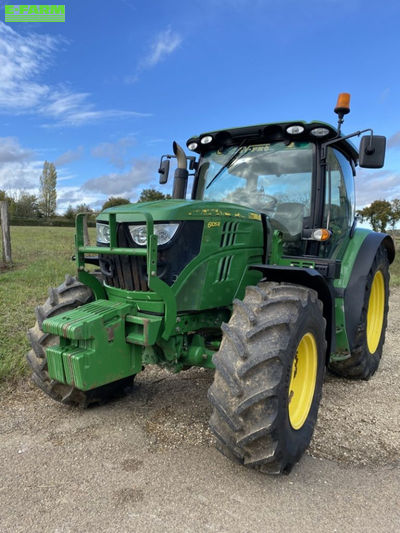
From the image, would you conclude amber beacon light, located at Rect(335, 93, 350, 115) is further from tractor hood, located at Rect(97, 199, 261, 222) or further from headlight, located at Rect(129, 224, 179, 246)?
headlight, located at Rect(129, 224, 179, 246)

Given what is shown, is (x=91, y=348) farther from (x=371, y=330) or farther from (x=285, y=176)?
(x=371, y=330)

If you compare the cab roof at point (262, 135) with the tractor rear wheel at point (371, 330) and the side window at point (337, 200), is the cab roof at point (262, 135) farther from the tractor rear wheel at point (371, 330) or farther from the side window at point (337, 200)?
the tractor rear wheel at point (371, 330)

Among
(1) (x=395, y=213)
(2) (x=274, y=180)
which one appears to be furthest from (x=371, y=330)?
(1) (x=395, y=213)

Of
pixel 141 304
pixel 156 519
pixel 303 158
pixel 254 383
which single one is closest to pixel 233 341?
pixel 254 383

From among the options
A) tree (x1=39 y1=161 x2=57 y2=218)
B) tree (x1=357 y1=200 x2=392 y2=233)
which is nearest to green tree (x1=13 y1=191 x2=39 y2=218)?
tree (x1=39 y1=161 x2=57 y2=218)

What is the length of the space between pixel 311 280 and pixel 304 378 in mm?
754

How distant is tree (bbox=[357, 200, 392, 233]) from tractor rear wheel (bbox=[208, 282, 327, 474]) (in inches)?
1087

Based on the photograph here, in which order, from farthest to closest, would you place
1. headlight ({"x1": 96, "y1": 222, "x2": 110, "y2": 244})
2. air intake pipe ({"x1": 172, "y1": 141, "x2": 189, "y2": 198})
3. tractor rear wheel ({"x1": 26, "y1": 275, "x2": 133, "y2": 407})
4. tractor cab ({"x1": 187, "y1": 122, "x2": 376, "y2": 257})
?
air intake pipe ({"x1": 172, "y1": 141, "x2": 189, "y2": 198}) < tractor cab ({"x1": 187, "y1": 122, "x2": 376, "y2": 257}) < tractor rear wheel ({"x1": 26, "y1": 275, "x2": 133, "y2": 407}) < headlight ({"x1": 96, "y1": 222, "x2": 110, "y2": 244})

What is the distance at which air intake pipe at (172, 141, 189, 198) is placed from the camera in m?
4.29

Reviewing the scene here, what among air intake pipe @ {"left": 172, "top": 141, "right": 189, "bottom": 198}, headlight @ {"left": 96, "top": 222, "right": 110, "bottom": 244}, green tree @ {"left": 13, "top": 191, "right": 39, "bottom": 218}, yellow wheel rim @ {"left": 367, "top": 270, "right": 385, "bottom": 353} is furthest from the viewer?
green tree @ {"left": 13, "top": 191, "right": 39, "bottom": 218}

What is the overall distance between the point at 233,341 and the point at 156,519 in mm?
1071

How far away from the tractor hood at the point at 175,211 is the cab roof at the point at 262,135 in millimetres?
936

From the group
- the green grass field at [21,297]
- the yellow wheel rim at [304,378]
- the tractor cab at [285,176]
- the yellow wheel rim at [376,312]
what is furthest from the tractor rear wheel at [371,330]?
the green grass field at [21,297]

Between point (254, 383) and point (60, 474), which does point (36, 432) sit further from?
point (254, 383)
